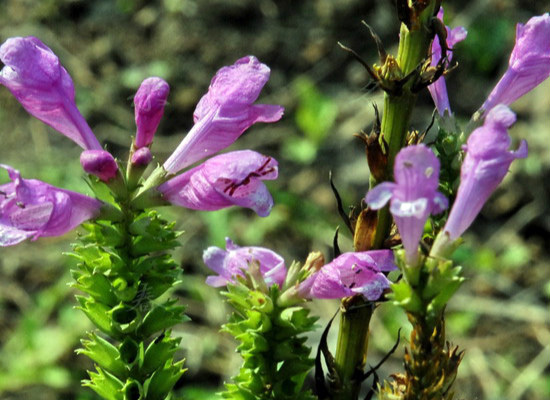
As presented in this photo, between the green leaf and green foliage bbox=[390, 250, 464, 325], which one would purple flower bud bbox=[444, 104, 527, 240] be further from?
the green leaf

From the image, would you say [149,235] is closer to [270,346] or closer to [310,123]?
[270,346]

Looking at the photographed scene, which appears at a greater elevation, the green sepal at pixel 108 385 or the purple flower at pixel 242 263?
the purple flower at pixel 242 263

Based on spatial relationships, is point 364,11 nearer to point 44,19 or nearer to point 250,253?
point 44,19

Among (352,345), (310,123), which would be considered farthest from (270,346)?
(310,123)

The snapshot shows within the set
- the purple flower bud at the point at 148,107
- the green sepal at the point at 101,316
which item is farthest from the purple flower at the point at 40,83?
the green sepal at the point at 101,316

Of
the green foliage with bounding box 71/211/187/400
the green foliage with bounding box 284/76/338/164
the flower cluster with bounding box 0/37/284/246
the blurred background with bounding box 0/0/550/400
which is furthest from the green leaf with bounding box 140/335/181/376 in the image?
the green foliage with bounding box 284/76/338/164

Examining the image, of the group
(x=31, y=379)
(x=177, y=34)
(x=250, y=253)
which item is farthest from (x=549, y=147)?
(x=250, y=253)

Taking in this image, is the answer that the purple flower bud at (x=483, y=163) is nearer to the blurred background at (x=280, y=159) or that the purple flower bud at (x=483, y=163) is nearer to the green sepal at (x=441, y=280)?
the green sepal at (x=441, y=280)
